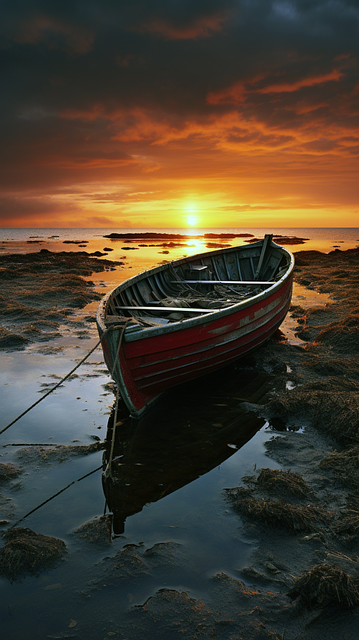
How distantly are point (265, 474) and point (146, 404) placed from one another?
259 centimetres

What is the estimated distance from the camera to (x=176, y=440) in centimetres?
607

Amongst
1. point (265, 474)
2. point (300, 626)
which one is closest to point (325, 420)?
point (265, 474)

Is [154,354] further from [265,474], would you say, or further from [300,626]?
[300,626]

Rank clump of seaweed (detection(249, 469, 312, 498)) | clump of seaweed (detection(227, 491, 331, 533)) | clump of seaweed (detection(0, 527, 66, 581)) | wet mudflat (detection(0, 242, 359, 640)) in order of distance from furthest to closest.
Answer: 1. clump of seaweed (detection(249, 469, 312, 498))
2. clump of seaweed (detection(227, 491, 331, 533))
3. clump of seaweed (detection(0, 527, 66, 581))
4. wet mudflat (detection(0, 242, 359, 640))

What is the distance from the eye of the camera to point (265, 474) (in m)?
4.95

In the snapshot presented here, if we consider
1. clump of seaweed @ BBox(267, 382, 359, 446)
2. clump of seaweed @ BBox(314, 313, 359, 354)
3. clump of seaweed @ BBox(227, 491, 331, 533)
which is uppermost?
clump of seaweed @ BBox(314, 313, 359, 354)

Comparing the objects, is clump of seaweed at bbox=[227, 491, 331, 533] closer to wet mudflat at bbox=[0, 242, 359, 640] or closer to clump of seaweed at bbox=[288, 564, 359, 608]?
wet mudflat at bbox=[0, 242, 359, 640]

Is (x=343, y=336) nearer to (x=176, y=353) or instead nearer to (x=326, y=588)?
(x=176, y=353)

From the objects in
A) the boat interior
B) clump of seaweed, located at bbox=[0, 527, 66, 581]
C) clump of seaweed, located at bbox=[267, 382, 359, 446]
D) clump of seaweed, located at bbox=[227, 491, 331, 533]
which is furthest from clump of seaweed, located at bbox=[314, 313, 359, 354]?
clump of seaweed, located at bbox=[0, 527, 66, 581]

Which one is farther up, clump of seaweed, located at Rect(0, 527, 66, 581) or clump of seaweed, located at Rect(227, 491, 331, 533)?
clump of seaweed, located at Rect(227, 491, 331, 533)

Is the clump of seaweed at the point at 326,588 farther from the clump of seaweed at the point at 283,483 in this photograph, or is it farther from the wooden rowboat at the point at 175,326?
A: the wooden rowboat at the point at 175,326

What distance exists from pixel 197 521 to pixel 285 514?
94cm

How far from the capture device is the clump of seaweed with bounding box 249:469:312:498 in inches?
182

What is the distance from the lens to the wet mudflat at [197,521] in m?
3.18
